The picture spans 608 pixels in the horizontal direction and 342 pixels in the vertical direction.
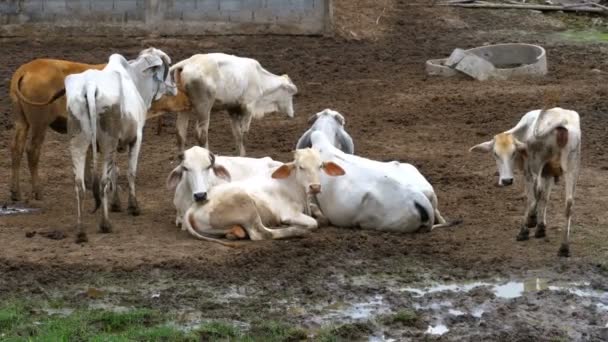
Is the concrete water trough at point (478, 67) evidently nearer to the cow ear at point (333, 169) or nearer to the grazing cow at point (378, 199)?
the grazing cow at point (378, 199)

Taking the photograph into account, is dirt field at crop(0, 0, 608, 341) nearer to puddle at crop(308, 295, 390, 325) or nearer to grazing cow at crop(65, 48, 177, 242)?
puddle at crop(308, 295, 390, 325)

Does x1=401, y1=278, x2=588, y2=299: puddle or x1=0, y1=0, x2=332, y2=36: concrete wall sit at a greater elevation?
x1=0, y1=0, x2=332, y2=36: concrete wall

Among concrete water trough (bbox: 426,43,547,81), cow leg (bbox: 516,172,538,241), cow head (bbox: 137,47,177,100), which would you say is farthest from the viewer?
concrete water trough (bbox: 426,43,547,81)

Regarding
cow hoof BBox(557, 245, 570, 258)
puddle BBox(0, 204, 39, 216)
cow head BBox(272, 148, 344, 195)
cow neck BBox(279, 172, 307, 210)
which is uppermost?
cow head BBox(272, 148, 344, 195)

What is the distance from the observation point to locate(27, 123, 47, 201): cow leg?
1257cm

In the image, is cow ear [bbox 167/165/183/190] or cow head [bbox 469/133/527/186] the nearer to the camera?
cow head [bbox 469/133/527/186]

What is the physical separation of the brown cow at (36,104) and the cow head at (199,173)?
4.72ft

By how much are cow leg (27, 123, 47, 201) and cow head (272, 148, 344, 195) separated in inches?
98.2

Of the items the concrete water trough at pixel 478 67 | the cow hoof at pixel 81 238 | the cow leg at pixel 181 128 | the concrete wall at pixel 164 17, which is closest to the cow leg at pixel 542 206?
the cow hoof at pixel 81 238

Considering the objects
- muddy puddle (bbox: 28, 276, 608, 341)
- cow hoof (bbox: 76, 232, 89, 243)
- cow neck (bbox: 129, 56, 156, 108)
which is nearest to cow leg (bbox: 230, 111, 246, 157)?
cow neck (bbox: 129, 56, 156, 108)

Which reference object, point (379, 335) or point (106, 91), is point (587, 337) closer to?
point (379, 335)

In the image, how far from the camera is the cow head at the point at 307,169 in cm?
1139

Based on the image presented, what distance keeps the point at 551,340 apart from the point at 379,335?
1125mm

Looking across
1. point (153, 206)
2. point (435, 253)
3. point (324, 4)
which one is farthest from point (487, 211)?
point (324, 4)
